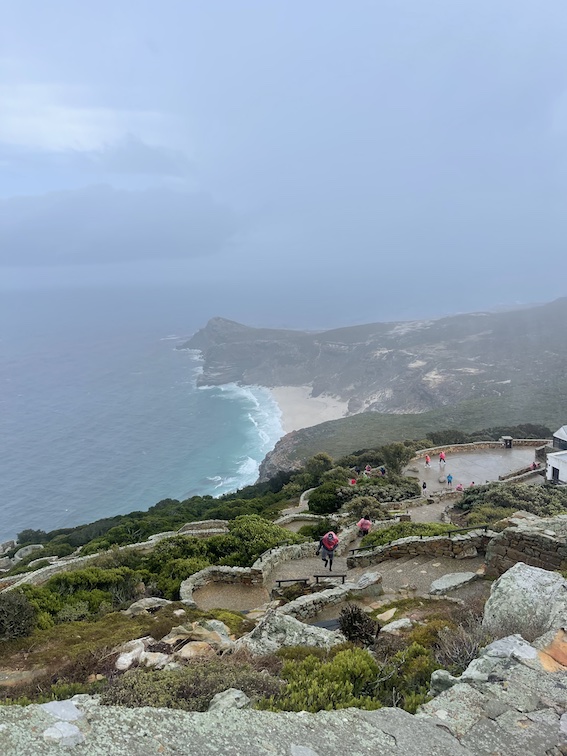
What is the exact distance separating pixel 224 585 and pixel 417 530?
21.0 ft

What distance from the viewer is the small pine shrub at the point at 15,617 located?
29.2 feet

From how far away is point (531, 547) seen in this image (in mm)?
10188

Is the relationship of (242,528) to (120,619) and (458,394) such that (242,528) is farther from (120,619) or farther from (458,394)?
(458,394)

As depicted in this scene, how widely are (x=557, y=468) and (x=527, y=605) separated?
22086 millimetres

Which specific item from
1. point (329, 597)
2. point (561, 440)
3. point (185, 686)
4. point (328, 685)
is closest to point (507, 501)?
Result: point (561, 440)

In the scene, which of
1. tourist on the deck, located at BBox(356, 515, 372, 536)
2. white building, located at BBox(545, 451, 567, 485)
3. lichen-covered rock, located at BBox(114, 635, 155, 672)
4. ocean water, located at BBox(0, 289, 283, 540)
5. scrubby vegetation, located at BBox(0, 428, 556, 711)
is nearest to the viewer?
scrubby vegetation, located at BBox(0, 428, 556, 711)

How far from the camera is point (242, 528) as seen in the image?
17.2 meters

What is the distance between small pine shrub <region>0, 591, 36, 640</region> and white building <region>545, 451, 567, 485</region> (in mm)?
24121

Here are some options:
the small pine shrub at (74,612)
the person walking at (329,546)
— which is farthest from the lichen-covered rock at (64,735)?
the person walking at (329,546)

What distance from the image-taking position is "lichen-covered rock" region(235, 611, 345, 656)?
662 cm

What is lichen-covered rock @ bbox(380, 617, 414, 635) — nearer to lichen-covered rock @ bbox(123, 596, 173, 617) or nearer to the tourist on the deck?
lichen-covered rock @ bbox(123, 596, 173, 617)

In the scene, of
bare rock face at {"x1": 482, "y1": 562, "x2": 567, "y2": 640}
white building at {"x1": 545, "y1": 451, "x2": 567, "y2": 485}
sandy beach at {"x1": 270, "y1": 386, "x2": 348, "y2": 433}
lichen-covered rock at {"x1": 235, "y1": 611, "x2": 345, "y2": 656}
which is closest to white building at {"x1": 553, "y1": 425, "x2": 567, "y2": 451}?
white building at {"x1": 545, "y1": 451, "x2": 567, "y2": 485}

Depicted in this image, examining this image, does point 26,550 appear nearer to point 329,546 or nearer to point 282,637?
point 329,546

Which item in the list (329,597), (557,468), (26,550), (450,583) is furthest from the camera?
(26,550)
